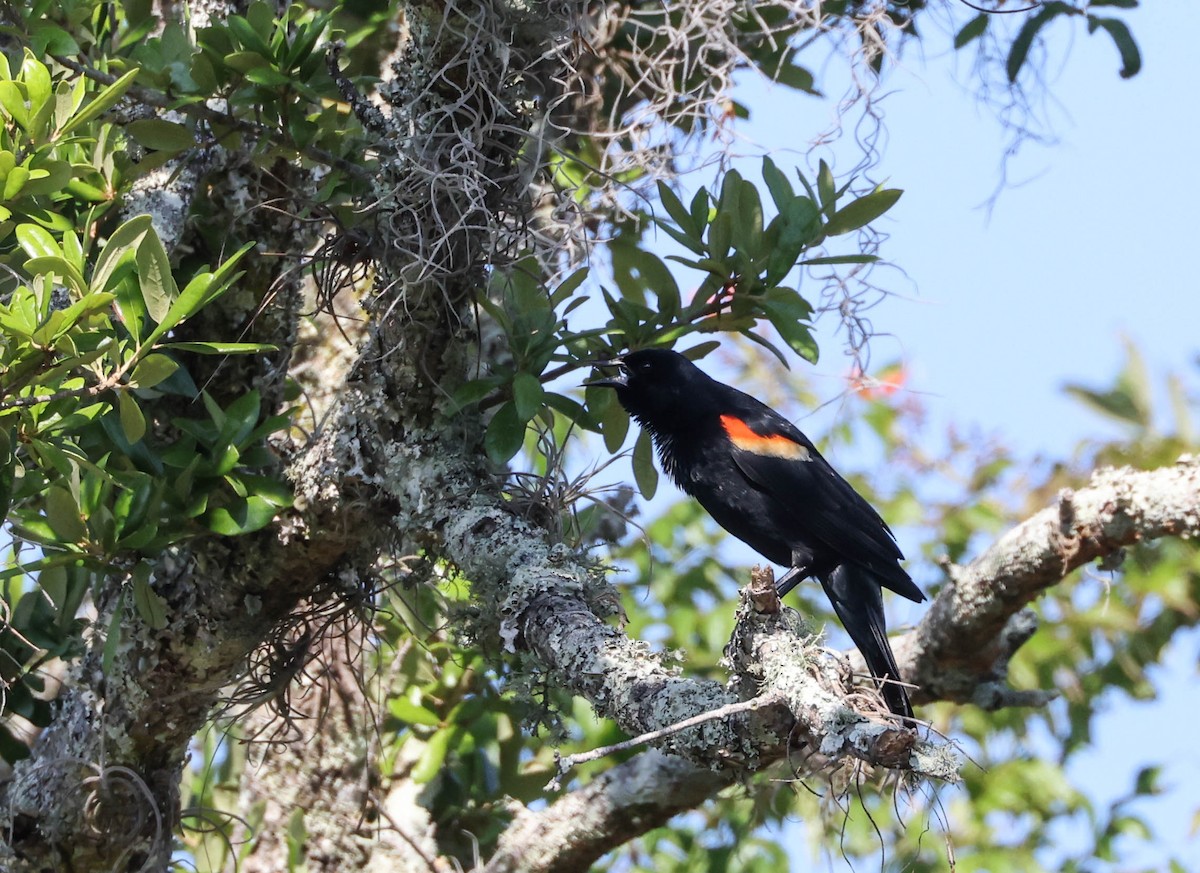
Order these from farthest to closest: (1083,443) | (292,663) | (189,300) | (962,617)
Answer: (1083,443) → (962,617) → (292,663) → (189,300)

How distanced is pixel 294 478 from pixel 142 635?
500 millimetres

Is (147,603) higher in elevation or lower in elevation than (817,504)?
lower

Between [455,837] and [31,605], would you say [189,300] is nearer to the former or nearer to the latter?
[31,605]

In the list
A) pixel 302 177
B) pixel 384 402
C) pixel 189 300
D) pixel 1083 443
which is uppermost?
pixel 1083 443

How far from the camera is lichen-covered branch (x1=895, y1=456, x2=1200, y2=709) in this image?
114 inches

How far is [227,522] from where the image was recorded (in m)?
2.32

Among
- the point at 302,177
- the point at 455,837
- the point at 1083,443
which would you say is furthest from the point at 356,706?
the point at 1083,443

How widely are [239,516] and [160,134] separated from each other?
30.0 inches

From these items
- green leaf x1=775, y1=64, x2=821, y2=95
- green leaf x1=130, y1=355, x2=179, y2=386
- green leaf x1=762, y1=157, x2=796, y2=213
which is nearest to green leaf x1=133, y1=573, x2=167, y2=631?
green leaf x1=130, y1=355, x2=179, y2=386

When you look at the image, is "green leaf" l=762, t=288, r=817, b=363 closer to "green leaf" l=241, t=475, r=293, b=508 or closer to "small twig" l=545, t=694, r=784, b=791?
"small twig" l=545, t=694, r=784, b=791

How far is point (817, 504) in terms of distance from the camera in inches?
134

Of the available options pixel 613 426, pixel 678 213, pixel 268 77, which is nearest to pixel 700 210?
pixel 678 213

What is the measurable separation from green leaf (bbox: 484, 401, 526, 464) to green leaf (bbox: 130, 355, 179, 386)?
0.68m

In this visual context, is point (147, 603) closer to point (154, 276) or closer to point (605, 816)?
point (154, 276)
